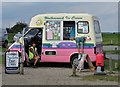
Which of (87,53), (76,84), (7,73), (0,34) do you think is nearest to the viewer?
(76,84)

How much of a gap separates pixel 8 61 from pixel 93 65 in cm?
481

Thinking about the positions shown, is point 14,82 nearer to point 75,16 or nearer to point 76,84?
point 76,84

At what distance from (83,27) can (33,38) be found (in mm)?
2765

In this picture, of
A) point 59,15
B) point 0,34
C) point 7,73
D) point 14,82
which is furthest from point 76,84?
point 0,34

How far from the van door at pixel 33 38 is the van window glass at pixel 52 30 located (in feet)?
2.13

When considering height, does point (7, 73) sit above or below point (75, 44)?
below

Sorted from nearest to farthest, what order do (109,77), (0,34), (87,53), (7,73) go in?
(109,77) → (7,73) → (87,53) → (0,34)

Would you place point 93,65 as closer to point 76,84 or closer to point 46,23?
point 46,23

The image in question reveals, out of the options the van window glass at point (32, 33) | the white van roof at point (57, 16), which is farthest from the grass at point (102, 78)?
the van window glass at point (32, 33)

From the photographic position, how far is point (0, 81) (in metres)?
13.8

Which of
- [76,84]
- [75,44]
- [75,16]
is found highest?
[75,16]

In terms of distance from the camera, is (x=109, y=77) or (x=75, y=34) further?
(x=75, y=34)

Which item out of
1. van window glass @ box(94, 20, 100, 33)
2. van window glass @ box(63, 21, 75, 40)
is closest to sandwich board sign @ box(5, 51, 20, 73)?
van window glass @ box(63, 21, 75, 40)

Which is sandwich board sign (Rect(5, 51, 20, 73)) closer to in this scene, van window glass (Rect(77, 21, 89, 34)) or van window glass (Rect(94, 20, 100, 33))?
van window glass (Rect(77, 21, 89, 34))
